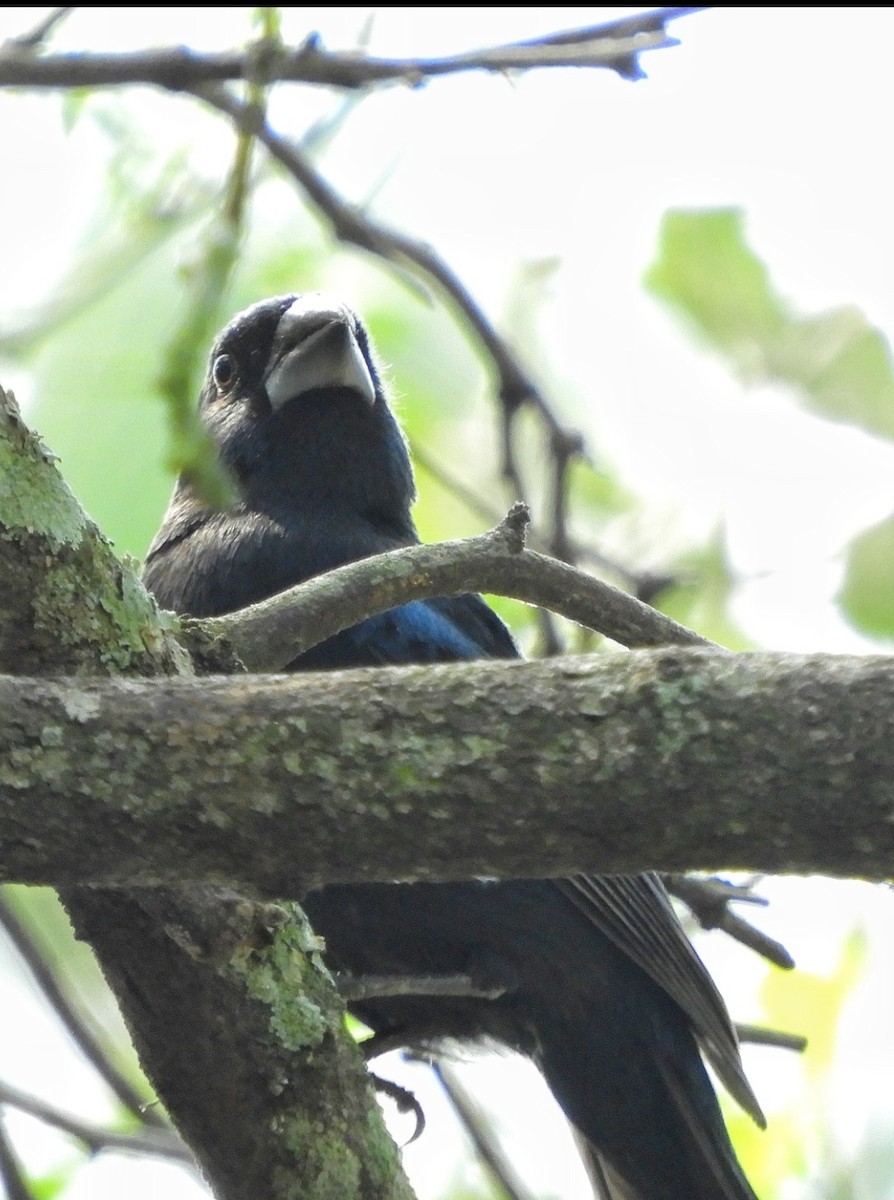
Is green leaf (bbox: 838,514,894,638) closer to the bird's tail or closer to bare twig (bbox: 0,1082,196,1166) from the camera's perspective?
the bird's tail

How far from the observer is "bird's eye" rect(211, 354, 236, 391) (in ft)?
15.8

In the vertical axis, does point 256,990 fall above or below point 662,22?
below

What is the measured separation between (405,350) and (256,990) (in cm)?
338

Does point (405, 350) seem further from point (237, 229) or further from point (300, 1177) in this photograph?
point (300, 1177)

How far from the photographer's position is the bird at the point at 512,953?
3.78 meters

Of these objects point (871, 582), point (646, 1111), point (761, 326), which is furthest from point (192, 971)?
point (761, 326)

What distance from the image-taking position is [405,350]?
541cm

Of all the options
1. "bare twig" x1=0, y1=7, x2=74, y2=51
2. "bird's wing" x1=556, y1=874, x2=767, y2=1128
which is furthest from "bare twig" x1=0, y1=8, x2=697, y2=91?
"bird's wing" x1=556, y1=874, x2=767, y2=1128

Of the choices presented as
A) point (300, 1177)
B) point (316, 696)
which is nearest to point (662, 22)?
point (316, 696)

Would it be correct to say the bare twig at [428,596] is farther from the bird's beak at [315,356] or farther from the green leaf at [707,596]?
the green leaf at [707,596]

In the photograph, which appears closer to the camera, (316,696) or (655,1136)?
(316,696)

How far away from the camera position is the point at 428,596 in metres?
2.62

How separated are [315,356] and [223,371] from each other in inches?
17.4

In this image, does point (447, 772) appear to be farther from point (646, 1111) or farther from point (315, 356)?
point (315, 356)
